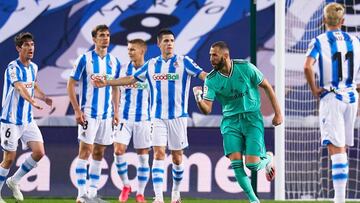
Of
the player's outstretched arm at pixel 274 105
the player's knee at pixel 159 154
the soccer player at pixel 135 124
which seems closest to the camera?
the player's outstretched arm at pixel 274 105

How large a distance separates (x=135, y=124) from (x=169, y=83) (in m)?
2.17

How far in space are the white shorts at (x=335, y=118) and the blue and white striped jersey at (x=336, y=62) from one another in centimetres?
7

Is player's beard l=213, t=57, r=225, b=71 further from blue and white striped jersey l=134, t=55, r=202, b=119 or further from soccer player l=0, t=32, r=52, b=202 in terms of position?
soccer player l=0, t=32, r=52, b=202

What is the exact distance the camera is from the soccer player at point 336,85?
9.74 meters

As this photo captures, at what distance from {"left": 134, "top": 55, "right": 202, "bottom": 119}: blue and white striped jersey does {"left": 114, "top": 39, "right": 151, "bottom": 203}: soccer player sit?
1686 millimetres

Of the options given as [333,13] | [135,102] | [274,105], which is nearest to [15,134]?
[135,102]

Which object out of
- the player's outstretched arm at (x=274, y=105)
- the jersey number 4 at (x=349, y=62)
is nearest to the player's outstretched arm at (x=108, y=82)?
the player's outstretched arm at (x=274, y=105)

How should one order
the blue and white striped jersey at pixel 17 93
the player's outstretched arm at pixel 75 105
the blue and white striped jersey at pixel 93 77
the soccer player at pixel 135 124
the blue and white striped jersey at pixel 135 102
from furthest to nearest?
the blue and white striped jersey at pixel 135 102 → the soccer player at pixel 135 124 → the blue and white striped jersey at pixel 17 93 → the blue and white striped jersey at pixel 93 77 → the player's outstretched arm at pixel 75 105

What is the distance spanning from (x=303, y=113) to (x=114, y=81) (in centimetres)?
428

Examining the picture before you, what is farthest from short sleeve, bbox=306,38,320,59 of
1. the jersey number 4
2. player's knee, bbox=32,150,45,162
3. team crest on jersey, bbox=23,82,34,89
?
player's knee, bbox=32,150,45,162

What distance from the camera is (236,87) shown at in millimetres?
10375

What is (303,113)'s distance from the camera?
1517 cm

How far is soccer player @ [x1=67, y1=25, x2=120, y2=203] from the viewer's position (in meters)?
11.8

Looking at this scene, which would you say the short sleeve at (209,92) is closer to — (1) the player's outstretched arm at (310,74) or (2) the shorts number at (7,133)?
(1) the player's outstretched arm at (310,74)
